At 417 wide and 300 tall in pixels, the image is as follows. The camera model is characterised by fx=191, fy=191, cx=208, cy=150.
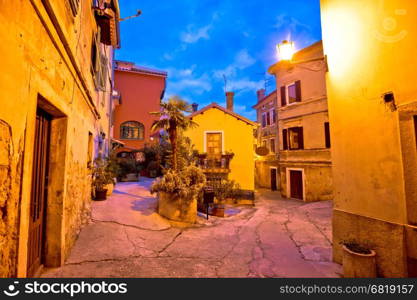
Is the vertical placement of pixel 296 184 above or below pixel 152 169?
below

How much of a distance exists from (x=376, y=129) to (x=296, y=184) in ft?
40.7

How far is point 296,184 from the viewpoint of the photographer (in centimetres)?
1500

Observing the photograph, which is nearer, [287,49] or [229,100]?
[287,49]

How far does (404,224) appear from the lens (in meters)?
3.13

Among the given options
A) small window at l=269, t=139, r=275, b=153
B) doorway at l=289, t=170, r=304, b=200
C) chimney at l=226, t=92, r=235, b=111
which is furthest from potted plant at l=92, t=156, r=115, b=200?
small window at l=269, t=139, r=275, b=153

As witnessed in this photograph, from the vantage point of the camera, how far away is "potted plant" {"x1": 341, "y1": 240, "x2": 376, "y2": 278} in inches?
125

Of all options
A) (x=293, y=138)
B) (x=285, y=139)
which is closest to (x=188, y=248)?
(x=293, y=138)

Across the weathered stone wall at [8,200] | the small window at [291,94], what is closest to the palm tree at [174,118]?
the weathered stone wall at [8,200]

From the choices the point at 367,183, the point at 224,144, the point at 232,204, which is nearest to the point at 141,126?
the point at 224,144

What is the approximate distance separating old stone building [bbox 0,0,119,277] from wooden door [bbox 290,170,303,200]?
14.1m

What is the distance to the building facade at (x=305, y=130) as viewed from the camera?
Answer: 13.4 metres

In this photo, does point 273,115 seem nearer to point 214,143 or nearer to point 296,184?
point 296,184

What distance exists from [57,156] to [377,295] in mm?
5360

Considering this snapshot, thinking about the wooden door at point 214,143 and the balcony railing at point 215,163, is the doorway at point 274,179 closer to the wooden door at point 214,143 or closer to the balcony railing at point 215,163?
the balcony railing at point 215,163
